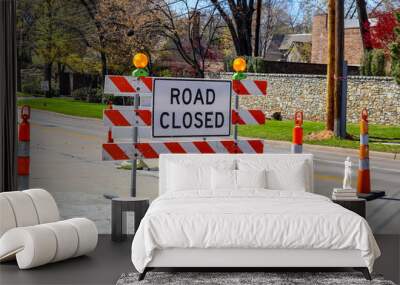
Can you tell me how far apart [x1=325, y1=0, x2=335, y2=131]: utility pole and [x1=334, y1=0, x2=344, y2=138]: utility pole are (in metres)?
0.04

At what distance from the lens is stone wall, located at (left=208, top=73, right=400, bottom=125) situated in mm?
7527

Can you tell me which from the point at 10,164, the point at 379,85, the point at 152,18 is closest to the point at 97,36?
the point at 152,18

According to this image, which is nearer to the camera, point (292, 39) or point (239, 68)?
point (239, 68)

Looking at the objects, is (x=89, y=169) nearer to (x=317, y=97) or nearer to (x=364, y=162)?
(x=317, y=97)

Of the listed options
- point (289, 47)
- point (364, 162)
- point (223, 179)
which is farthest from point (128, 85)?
point (364, 162)

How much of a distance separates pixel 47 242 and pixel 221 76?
9.86 feet

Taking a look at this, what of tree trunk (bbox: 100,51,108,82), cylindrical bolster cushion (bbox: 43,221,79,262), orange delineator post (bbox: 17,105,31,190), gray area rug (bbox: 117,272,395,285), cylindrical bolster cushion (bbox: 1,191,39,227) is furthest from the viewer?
tree trunk (bbox: 100,51,108,82)

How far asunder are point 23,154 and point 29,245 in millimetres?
2200

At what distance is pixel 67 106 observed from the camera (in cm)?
804

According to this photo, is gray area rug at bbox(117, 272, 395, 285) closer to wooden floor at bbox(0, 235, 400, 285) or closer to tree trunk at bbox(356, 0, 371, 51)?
wooden floor at bbox(0, 235, 400, 285)

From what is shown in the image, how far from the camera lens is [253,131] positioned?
25.8ft

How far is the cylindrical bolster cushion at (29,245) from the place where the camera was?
542 centimetres

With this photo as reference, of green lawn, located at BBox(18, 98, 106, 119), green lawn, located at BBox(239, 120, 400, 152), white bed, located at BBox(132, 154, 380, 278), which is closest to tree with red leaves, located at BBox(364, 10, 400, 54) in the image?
green lawn, located at BBox(239, 120, 400, 152)

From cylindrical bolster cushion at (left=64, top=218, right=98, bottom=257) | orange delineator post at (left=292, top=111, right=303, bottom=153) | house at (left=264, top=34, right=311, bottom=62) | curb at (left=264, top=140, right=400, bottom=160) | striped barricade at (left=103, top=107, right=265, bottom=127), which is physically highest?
house at (left=264, top=34, right=311, bottom=62)
